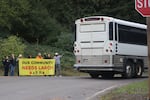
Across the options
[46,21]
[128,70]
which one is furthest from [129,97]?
[46,21]

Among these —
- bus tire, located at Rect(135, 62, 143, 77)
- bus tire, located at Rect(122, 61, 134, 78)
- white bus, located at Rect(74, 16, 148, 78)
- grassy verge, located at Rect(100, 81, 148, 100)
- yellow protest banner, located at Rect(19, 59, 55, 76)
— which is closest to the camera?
grassy verge, located at Rect(100, 81, 148, 100)

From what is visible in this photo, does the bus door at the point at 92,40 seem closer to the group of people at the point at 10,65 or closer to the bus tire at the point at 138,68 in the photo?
the bus tire at the point at 138,68

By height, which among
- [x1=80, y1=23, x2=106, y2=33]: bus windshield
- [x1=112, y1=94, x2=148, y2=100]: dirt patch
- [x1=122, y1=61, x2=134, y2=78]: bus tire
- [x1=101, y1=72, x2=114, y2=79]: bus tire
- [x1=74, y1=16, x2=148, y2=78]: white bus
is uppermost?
[x1=80, y1=23, x2=106, y2=33]: bus windshield

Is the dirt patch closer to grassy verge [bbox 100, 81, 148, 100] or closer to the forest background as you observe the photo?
grassy verge [bbox 100, 81, 148, 100]

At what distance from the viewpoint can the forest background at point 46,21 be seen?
39.1m

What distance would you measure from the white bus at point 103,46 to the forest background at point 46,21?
9883 mm

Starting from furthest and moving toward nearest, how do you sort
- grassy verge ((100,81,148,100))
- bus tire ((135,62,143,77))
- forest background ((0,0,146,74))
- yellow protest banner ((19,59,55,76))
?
forest background ((0,0,146,74)) < yellow protest banner ((19,59,55,76)) < bus tire ((135,62,143,77)) < grassy verge ((100,81,148,100))

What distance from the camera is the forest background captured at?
39094 mm

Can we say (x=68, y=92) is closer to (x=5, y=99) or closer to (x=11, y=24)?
(x=5, y=99)

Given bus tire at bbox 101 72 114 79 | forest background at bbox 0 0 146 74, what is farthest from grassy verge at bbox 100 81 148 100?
forest background at bbox 0 0 146 74

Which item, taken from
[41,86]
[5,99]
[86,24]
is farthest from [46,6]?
[5,99]

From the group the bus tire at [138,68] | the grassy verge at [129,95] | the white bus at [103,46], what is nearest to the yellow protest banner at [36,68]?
the white bus at [103,46]

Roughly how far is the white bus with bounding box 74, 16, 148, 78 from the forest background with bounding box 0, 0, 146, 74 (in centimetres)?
988

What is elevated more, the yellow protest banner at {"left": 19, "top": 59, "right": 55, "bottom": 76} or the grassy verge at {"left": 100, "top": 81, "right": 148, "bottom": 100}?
the yellow protest banner at {"left": 19, "top": 59, "right": 55, "bottom": 76}
